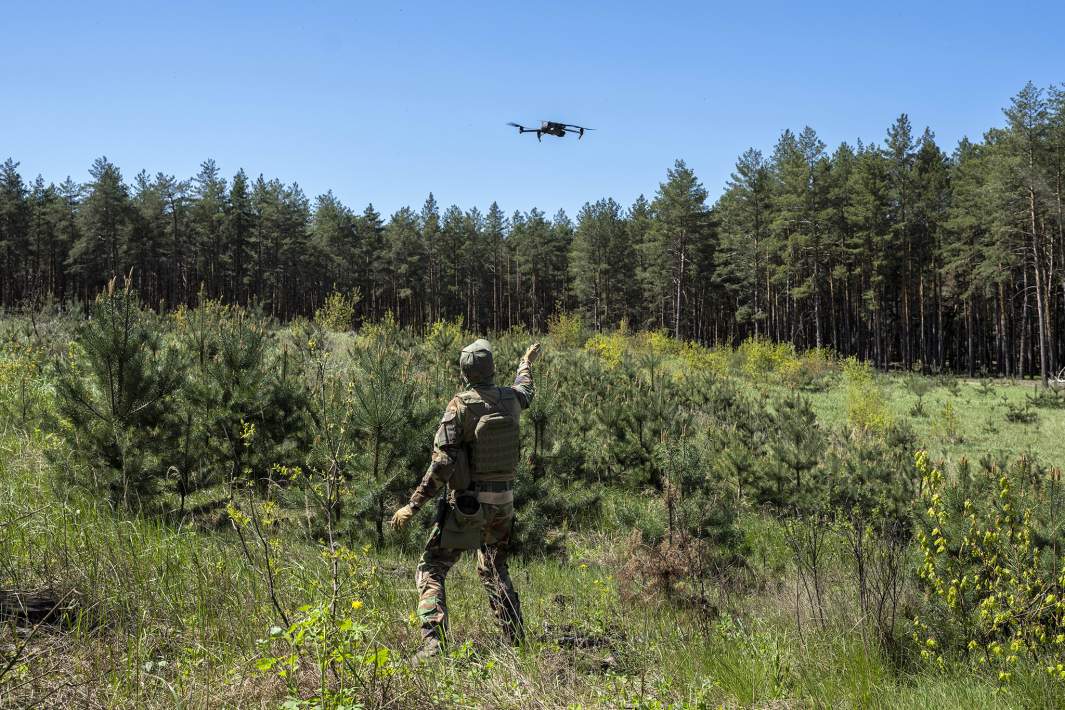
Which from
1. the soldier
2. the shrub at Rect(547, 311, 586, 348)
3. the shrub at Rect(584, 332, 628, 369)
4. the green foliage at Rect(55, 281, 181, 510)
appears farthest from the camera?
the shrub at Rect(547, 311, 586, 348)

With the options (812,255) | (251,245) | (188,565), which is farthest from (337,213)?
(188,565)

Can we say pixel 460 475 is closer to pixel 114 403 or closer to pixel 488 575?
pixel 488 575

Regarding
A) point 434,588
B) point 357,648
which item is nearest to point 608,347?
point 434,588

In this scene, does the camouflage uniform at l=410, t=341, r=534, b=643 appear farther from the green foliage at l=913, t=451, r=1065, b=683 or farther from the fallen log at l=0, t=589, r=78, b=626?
the green foliage at l=913, t=451, r=1065, b=683

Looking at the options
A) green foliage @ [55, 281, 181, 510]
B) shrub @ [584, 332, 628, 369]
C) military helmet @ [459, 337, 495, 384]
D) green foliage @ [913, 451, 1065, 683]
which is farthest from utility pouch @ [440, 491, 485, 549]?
shrub @ [584, 332, 628, 369]

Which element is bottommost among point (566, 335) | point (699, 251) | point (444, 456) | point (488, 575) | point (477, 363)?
point (488, 575)

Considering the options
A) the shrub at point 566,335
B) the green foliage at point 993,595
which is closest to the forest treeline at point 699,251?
the shrub at point 566,335

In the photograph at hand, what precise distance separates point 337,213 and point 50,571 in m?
57.9

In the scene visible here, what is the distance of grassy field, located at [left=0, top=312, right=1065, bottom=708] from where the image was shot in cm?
252

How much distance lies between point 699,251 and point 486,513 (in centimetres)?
5024

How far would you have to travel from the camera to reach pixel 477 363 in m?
4.42

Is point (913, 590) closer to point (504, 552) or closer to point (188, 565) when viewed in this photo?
point (504, 552)

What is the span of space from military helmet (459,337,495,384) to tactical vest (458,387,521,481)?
82 mm

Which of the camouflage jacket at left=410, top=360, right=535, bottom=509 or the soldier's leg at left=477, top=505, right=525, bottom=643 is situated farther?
the camouflage jacket at left=410, top=360, right=535, bottom=509
